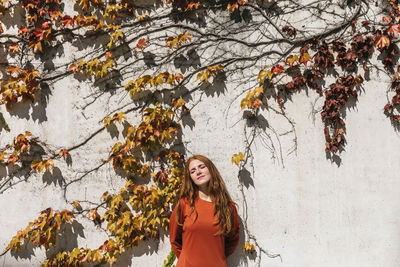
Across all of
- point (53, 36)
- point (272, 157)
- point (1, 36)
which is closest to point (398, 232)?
point (272, 157)

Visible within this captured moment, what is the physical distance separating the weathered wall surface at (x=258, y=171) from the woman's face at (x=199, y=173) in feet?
1.16

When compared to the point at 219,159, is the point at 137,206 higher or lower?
lower

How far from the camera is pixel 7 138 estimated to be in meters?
3.45

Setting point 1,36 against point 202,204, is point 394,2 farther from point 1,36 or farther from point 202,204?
point 1,36

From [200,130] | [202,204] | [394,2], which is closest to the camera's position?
[202,204]

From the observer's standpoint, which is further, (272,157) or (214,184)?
(272,157)

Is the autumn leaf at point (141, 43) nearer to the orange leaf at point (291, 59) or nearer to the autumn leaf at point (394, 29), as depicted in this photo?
the orange leaf at point (291, 59)

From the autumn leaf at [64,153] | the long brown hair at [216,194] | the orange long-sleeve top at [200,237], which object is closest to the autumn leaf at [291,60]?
the long brown hair at [216,194]

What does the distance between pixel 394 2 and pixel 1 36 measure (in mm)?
3690

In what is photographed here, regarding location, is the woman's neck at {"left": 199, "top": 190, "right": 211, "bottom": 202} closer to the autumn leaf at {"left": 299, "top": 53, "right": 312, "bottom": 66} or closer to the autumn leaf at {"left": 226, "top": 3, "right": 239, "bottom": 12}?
the autumn leaf at {"left": 299, "top": 53, "right": 312, "bottom": 66}

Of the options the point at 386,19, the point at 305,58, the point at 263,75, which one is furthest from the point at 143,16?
the point at 386,19

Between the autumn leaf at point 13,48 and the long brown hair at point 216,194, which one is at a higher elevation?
the autumn leaf at point 13,48

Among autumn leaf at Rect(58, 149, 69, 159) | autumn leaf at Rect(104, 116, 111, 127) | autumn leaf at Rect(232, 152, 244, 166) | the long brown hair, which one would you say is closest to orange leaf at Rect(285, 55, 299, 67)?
autumn leaf at Rect(232, 152, 244, 166)

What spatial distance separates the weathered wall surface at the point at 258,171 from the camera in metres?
3.08
